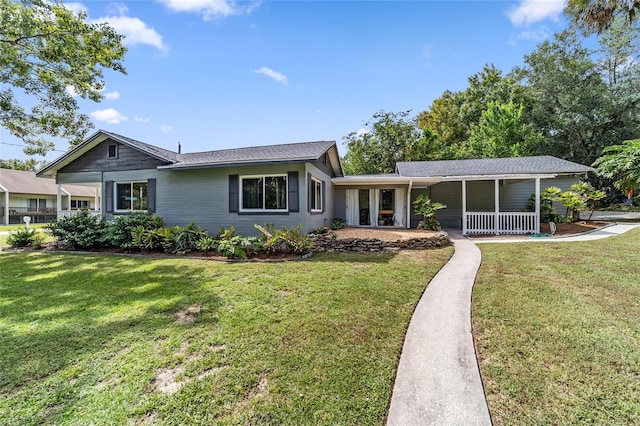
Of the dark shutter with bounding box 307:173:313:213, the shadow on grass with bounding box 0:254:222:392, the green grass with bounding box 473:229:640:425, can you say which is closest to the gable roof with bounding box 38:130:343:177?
the dark shutter with bounding box 307:173:313:213

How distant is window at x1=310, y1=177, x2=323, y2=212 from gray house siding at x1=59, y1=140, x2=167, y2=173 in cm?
627

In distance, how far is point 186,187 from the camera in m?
11.0

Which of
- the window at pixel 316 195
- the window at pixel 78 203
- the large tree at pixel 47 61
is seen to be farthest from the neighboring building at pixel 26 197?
the window at pixel 316 195

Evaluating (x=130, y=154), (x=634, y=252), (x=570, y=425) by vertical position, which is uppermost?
(x=130, y=154)

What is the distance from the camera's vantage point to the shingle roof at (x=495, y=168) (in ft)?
43.3

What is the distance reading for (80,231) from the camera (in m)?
10.7

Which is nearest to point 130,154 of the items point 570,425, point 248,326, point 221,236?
point 221,236

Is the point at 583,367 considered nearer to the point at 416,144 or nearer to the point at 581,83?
the point at 416,144

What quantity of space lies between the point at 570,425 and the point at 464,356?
1039 mm

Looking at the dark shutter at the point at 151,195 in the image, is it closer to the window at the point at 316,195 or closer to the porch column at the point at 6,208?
the window at the point at 316,195

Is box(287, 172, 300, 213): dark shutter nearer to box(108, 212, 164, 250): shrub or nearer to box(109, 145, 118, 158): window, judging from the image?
box(108, 212, 164, 250): shrub

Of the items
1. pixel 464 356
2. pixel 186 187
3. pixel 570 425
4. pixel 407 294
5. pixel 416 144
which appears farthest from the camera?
pixel 416 144

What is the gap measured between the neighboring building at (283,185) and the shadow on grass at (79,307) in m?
3.50

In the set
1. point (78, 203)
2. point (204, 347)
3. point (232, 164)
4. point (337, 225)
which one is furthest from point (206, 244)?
point (78, 203)
